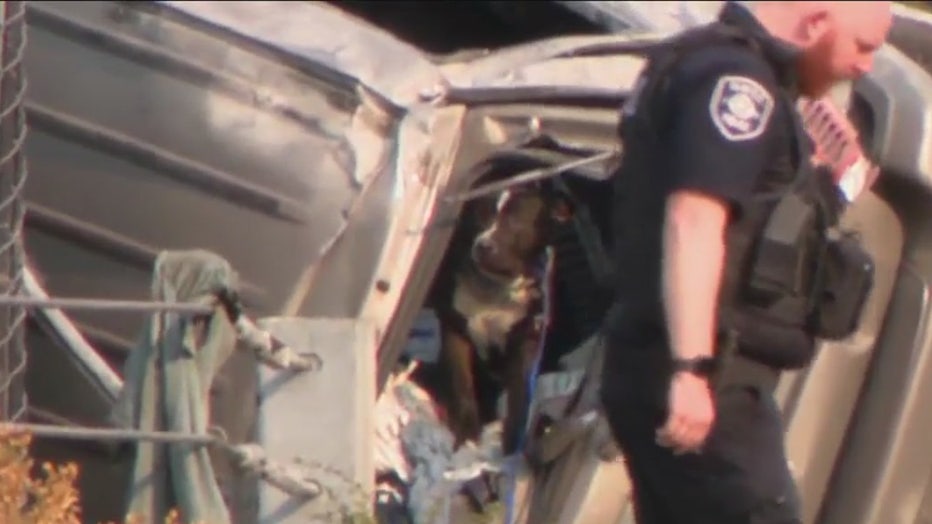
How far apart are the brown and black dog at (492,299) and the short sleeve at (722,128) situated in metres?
1.69

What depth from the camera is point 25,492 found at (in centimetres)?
418

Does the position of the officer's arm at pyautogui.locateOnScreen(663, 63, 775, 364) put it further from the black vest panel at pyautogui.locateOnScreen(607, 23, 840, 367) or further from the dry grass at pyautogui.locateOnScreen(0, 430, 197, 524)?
the dry grass at pyautogui.locateOnScreen(0, 430, 197, 524)

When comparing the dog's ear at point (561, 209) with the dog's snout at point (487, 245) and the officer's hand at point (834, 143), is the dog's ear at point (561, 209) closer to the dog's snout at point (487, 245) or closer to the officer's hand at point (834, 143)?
the dog's snout at point (487, 245)

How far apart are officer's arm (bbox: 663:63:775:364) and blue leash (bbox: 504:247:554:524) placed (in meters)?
1.27

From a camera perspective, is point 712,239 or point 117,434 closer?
point 712,239

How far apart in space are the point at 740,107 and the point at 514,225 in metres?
1.82

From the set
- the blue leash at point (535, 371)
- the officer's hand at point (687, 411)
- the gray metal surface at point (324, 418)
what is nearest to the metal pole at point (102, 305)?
the gray metal surface at point (324, 418)

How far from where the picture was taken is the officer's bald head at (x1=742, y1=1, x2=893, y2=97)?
3549 millimetres

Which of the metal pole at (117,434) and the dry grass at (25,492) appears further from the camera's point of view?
the metal pole at (117,434)

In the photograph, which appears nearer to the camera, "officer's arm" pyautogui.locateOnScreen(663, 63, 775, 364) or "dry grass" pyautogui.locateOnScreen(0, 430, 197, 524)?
"officer's arm" pyautogui.locateOnScreen(663, 63, 775, 364)

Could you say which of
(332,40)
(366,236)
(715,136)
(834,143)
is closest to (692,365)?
(715,136)

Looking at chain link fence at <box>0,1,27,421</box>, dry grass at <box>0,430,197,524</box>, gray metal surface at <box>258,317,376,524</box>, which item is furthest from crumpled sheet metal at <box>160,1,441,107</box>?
dry grass at <box>0,430,197,524</box>

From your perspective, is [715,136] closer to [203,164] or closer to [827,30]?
[827,30]

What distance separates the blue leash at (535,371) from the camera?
15.5 feet
